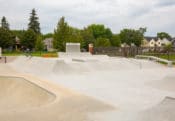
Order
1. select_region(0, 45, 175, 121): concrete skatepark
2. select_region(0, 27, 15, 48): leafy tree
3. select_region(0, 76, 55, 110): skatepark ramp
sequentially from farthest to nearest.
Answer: select_region(0, 27, 15, 48): leafy tree
select_region(0, 76, 55, 110): skatepark ramp
select_region(0, 45, 175, 121): concrete skatepark

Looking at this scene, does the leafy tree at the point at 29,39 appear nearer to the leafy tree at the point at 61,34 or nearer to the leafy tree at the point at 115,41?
the leafy tree at the point at 61,34

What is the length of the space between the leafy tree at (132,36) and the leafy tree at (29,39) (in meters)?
28.2

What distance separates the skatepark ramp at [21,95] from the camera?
10.4 metres

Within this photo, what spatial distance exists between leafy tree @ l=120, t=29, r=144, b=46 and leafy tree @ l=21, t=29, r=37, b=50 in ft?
92.6

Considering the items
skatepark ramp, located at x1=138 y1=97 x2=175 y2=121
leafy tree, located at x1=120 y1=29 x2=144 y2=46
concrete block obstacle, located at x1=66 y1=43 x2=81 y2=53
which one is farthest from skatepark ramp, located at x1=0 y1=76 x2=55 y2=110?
leafy tree, located at x1=120 y1=29 x2=144 y2=46

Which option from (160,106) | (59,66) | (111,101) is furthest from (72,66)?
(160,106)

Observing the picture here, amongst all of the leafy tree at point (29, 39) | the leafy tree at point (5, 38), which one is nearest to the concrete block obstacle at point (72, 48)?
the leafy tree at point (5, 38)

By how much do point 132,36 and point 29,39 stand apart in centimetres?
2981

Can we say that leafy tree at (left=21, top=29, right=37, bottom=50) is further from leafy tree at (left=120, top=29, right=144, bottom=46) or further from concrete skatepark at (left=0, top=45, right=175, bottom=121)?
concrete skatepark at (left=0, top=45, right=175, bottom=121)

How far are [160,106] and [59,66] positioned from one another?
12.6 metres

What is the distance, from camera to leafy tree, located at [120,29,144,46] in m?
77.0

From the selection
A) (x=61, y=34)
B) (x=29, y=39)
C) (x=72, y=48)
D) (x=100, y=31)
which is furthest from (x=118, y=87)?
(x=100, y=31)

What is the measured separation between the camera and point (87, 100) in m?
9.22

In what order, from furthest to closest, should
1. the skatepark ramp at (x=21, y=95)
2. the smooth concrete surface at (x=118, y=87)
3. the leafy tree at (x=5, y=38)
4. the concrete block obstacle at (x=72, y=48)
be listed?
the leafy tree at (x=5, y=38)
the concrete block obstacle at (x=72, y=48)
the skatepark ramp at (x=21, y=95)
the smooth concrete surface at (x=118, y=87)
